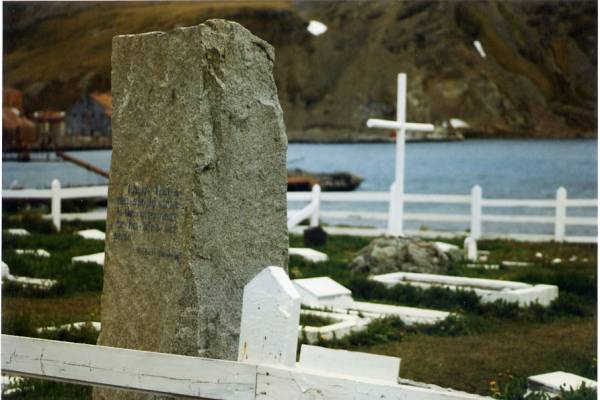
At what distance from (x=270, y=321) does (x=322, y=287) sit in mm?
6157

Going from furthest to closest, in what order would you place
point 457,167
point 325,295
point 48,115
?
point 457,167 → point 48,115 → point 325,295

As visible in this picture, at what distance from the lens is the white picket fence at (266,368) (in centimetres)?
240

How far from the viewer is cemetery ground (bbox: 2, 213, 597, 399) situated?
6.21 meters

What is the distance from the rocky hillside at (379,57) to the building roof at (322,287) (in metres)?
5.65

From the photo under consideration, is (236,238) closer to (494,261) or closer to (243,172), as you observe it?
(243,172)

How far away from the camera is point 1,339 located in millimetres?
3188

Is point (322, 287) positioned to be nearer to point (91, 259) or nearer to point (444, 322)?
point (444, 322)

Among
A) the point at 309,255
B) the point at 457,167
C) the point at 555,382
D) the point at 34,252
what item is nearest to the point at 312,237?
the point at 309,255

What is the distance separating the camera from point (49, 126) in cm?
1546

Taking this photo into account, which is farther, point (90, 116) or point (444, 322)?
point (90, 116)

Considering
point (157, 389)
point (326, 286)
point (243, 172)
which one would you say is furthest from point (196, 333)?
point (326, 286)

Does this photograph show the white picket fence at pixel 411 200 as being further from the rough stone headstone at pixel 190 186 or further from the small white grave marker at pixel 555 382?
the rough stone headstone at pixel 190 186

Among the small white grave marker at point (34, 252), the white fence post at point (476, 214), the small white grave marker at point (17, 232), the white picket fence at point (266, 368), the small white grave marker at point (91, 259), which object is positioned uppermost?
the white fence post at point (476, 214)

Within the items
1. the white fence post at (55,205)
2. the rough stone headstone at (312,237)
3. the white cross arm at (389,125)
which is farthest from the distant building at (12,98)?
the white cross arm at (389,125)
